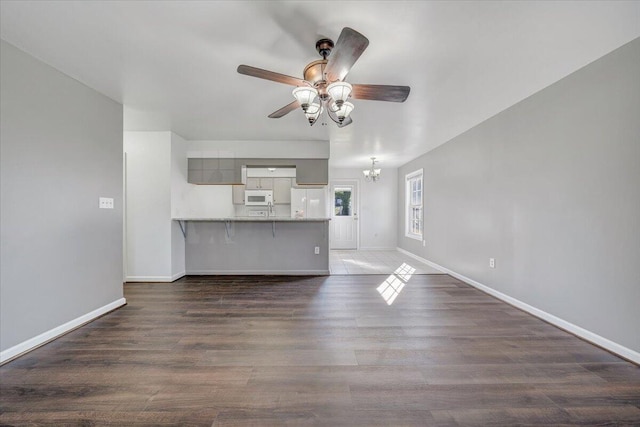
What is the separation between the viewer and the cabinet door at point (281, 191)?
19.8 feet

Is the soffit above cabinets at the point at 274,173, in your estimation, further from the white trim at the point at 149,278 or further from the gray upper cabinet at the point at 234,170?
the white trim at the point at 149,278

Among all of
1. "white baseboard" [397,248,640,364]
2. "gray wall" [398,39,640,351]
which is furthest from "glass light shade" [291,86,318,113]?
"white baseboard" [397,248,640,364]

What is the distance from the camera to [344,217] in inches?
293

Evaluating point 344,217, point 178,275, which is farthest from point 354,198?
point 178,275

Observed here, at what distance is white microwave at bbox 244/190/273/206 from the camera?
5598mm

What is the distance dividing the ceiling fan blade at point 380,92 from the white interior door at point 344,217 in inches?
213

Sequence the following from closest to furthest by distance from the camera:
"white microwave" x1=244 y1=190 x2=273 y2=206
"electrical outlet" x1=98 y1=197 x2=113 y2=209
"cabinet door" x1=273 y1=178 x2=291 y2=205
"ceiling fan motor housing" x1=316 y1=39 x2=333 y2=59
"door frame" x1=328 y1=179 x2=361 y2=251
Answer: "ceiling fan motor housing" x1=316 y1=39 x2=333 y2=59 → "electrical outlet" x1=98 y1=197 x2=113 y2=209 → "white microwave" x1=244 y1=190 x2=273 y2=206 → "cabinet door" x1=273 y1=178 x2=291 y2=205 → "door frame" x1=328 y1=179 x2=361 y2=251

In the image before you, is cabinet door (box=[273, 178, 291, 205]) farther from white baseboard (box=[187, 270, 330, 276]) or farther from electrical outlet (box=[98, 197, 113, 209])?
electrical outlet (box=[98, 197, 113, 209])

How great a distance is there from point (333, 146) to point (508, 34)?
3.29 metres

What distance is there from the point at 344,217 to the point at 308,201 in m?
1.63

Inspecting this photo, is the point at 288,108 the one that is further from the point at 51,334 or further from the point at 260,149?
the point at 51,334

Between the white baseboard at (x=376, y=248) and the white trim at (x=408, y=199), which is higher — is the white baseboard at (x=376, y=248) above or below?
below

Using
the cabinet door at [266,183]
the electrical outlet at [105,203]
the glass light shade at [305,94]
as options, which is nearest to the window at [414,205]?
the cabinet door at [266,183]

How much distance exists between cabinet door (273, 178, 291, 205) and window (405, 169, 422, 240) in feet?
9.74
